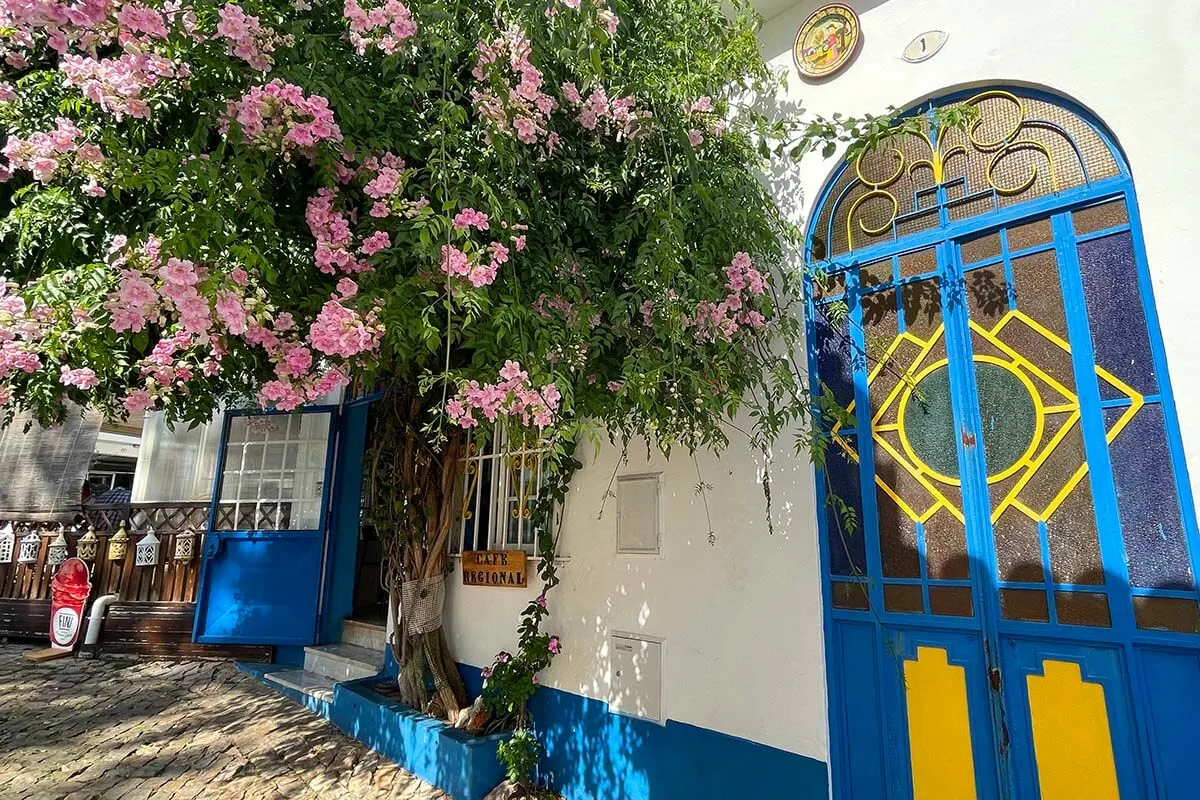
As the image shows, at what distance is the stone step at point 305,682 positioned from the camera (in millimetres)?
5375

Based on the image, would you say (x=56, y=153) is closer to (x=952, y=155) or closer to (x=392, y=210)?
(x=392, y=210)

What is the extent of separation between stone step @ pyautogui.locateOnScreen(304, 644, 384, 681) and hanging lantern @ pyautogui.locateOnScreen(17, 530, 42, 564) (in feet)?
12.4

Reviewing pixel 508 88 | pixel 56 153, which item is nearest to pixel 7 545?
pixel 56 153

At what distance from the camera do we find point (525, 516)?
4492mm

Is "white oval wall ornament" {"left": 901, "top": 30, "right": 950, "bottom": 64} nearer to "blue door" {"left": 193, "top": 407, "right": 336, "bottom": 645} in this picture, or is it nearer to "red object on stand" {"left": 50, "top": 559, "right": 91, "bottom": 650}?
"blue door" {"left": 193, "top": 407, "right": 336, "bottom": 645}

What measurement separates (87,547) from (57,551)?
0.44 meters

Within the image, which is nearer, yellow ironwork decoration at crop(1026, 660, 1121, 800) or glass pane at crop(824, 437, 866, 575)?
yellow ironwork decoration at crop(1026, 660, 1121, 800)

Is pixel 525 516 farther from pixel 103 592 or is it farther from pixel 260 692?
pixel 103 592

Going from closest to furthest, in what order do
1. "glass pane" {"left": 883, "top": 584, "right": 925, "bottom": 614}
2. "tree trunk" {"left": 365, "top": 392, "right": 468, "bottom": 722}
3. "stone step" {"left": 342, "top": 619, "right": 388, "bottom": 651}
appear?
1. "glass pane" {"left": 883, "top": 584, "right": 925, "bottom": 614}
2. "tree trunk" {"left": 365, "top": 392, "right": 468, "bottom": 722}
3. "stone step" {"left": 342, "top": 619, "right": 388, "bottom": 651}

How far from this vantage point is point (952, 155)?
293 centimetres

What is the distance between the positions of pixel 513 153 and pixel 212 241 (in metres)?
1.09

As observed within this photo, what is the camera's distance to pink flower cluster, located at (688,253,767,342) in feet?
9.04

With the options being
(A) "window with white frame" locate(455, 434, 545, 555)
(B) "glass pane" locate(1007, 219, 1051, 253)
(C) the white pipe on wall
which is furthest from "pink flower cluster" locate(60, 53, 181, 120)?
(C) the white pipe on wall

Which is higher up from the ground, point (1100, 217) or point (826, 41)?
point (826, 41)
